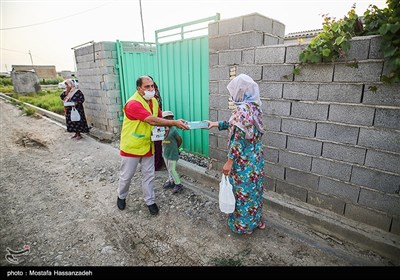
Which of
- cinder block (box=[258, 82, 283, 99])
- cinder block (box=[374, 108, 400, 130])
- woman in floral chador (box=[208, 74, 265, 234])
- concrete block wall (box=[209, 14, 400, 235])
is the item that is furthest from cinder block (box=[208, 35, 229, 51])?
cinder block (box=[374, 108, 400, 130])

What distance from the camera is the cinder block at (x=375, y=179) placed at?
7.63 ft

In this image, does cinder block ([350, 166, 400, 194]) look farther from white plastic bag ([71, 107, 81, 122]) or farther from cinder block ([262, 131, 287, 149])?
white plastic bag ([71, 107, 81, 122])

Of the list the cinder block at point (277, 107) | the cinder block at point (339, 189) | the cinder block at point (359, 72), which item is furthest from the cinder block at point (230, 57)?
the cinder block at point (339, 189)

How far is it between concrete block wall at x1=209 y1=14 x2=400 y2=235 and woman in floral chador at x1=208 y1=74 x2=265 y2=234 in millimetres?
663

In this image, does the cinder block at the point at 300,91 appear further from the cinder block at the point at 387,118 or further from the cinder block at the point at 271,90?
the cinder block at the point at 387,118

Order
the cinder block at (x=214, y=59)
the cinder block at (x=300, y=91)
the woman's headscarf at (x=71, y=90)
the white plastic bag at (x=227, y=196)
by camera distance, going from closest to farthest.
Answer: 1. the white plastic bag at (x=227, y=196)
2. the cinder block at (x=300, y=91)
3. the cinder block at (x=214, y=59)
4. the woman's headscarf at (x=71, y=90)

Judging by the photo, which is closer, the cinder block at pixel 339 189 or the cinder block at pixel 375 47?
the cinder block at pixel 375 47

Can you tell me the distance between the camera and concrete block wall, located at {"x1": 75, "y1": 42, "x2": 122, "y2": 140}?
614cm

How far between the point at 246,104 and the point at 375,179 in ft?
5.15

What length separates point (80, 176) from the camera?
453 centimetres

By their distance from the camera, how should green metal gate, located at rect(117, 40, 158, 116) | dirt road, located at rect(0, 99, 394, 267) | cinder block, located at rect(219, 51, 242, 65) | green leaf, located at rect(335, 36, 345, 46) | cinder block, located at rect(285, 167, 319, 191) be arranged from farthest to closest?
1. green metal gate, located at rect(117, 40, 158, 116)
2. cinder block, located at rect(219, 51, 242, 65)
3. cinder block, located at rect(285, 167, 319, 191)
4. dirt road, located at rect(0, 99, 394, 267)
5. green leaf, located at rect(335, 36, 345, 46)

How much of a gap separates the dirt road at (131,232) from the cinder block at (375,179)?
0.70 m

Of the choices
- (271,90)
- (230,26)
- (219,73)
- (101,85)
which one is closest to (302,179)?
(271,90)
